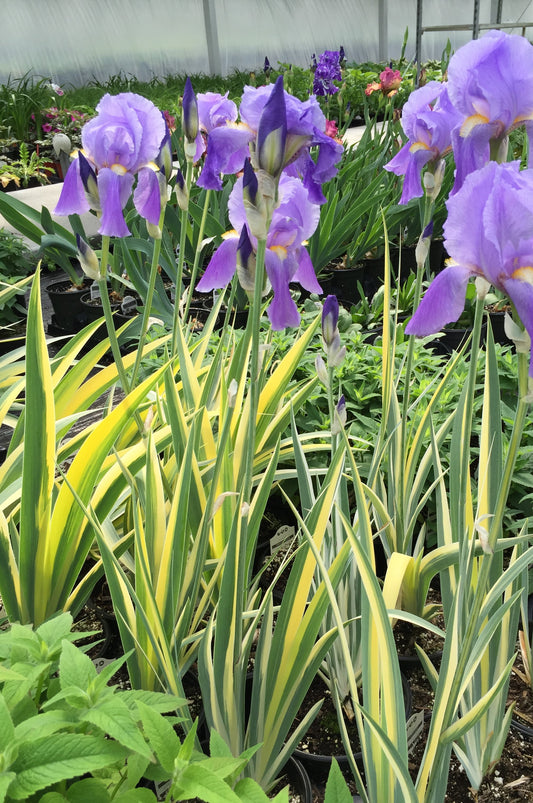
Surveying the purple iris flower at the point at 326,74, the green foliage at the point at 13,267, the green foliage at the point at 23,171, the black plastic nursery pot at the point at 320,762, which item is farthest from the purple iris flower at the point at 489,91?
the green foliage at the point at 23,171

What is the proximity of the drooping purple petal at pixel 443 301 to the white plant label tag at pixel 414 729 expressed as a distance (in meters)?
0.64

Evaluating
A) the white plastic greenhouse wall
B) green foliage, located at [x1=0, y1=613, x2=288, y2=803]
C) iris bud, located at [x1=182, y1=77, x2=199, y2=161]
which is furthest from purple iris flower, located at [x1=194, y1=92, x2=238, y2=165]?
the white plastic greenhouse wall

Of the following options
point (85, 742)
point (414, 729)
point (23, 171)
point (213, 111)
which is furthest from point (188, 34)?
point (85, 742)

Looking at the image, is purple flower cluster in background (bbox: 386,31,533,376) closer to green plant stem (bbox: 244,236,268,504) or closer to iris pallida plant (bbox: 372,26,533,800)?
iris pallida plant (bbox: 372,26,533,800)

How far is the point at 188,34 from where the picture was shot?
10.1m

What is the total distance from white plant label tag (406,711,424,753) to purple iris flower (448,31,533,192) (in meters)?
0.79

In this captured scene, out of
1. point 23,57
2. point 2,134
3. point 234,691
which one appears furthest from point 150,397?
point 23,57

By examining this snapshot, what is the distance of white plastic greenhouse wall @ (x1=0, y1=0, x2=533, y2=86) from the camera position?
8234 millimetres

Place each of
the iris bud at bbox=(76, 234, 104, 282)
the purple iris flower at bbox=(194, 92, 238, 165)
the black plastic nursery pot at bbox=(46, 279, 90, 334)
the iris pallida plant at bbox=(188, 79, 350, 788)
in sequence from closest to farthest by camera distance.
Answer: the iris pallida plant at bbox=(188, 79, 350, 788)
the iris bud at bbox=(76, 234, 104, 282)
the purple iris flower at bbox=(194, 92, 238, 165)
the black plastic nursery pot at bbox=(46, 279, 90, 334)

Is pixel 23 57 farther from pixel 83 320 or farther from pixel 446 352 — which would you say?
pixel 446 352

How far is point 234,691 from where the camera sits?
0.92 m

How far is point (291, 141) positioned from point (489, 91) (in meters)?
0.23

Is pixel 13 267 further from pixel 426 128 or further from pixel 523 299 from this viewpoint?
pixel 523 299

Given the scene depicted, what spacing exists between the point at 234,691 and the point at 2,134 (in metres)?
6.45
